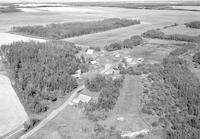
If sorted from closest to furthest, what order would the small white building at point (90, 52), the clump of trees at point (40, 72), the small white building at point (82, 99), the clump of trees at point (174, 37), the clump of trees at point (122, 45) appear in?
1. the small white building at point (82, 99)
2. the clump of trees at point (40, 72)
3. the small white building at point (90, 52)
4. the clump of trees at point (122, 45)
5. the clump of trees at point (174, 37)

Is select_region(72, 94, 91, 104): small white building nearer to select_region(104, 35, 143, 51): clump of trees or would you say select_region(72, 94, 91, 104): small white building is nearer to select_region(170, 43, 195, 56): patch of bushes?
select_region(104, 35, 143, 51): clump of trees

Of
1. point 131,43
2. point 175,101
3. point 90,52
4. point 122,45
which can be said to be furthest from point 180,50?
point 175,101

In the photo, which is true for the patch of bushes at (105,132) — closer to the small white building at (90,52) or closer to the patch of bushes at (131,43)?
the small white building at (90,52)

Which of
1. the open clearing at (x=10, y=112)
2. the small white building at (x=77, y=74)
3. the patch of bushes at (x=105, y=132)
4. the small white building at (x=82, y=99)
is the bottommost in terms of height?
the patch of bushes at (x=105, y=132)

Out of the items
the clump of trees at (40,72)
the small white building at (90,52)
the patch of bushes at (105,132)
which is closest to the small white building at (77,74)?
the clump of trees at (40,72)

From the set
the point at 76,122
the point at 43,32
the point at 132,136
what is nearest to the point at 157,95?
the point at 132,136

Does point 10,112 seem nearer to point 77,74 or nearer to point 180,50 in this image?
point 77,74
